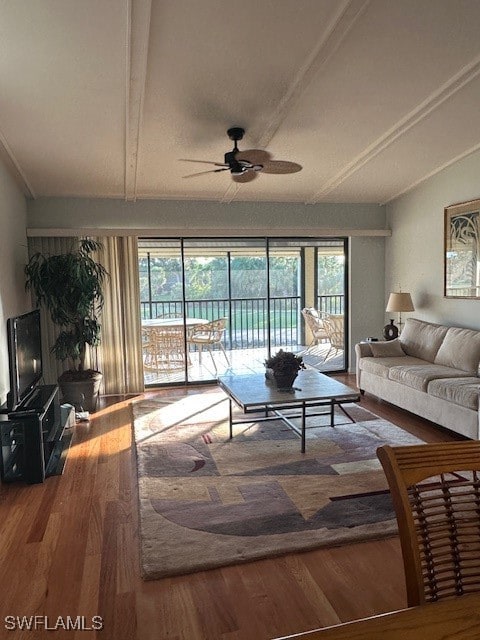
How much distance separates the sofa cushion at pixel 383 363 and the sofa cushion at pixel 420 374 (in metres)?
0.11

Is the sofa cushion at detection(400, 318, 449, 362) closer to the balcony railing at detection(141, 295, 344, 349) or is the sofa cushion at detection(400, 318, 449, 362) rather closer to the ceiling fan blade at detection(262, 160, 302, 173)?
the balcony railing at detection(141, 295, 344, 349)

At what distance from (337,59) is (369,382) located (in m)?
3.31

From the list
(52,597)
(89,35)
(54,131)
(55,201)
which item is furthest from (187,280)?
(52,597)

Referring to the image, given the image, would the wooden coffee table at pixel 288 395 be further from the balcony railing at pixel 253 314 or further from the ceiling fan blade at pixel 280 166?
the balcony railing at pixel 253 314

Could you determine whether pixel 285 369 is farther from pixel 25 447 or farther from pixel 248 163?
pixel 25 447

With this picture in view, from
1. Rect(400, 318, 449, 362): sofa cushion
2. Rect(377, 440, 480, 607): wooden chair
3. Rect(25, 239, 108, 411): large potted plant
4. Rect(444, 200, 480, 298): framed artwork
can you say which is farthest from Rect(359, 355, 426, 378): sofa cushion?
Rect(377, 440, 480, 607): wooden chair

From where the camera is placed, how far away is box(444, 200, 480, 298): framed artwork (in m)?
4.71

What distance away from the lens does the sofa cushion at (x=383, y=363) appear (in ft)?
15.7

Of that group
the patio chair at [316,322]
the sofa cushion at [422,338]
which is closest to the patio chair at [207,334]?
the patio chair at [316,322]

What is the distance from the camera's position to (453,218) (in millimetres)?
5020

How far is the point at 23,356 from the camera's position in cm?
364

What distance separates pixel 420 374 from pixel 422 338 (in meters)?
0.98

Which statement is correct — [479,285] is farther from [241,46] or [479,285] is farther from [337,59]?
[241,46]

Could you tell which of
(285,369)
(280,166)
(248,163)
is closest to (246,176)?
(248,163)
